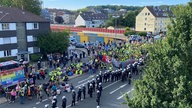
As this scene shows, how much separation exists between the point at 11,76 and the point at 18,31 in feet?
54.3

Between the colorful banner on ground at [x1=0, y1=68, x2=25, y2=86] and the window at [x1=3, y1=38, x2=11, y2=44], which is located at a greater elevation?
the window at [x1=3, y1=38, x2=11, y2=44]

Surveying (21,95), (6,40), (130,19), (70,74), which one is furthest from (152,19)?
(21,95)

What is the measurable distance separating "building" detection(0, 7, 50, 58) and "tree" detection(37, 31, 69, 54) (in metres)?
1.55

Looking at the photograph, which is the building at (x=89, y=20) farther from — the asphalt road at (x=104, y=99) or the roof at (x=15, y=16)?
the asphalt road at (x=104, y=99)

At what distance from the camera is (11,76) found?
84.7ft

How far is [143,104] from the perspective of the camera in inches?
430

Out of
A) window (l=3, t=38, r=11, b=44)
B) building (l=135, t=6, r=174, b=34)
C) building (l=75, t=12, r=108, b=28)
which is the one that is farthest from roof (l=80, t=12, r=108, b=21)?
window (l=3, t=38, r=11, b=44)

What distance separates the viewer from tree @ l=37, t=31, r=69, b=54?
1660 inches

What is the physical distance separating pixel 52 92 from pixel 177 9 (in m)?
16.0

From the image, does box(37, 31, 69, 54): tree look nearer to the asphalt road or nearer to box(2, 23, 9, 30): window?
box(2, 23, 9, 30): window

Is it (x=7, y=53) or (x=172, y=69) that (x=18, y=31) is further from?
(x=172, y=69)

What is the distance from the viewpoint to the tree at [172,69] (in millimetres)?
10109

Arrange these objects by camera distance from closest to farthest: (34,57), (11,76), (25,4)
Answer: (11,76)
(34,57)
(25,4)

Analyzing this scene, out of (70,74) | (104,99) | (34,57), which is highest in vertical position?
(34,57)
